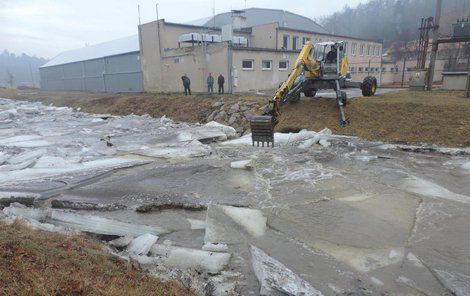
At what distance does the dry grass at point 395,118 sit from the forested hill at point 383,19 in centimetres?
5916

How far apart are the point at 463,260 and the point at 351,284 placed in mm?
1896

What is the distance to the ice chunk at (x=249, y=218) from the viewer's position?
20.9 feet

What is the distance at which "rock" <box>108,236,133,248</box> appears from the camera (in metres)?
5.89

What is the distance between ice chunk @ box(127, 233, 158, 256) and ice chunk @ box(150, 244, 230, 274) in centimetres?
12

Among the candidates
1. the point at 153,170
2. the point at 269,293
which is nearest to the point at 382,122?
the point at 153,170

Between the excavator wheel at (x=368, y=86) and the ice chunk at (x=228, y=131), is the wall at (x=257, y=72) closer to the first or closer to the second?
the ice chunk at (x=228, y=131)

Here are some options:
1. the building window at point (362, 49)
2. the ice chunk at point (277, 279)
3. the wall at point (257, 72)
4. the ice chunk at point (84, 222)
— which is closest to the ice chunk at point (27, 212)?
the ice chunk at point (84, 222)

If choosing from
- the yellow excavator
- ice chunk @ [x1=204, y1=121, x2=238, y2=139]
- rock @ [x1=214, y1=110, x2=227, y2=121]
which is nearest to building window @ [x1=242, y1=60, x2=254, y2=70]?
rock @ [x1=214, y1=110, x2=227, y2=121]

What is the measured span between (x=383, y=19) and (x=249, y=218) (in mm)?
81193

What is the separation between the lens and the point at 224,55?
1002 inches

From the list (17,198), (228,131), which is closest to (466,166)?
(228,131)

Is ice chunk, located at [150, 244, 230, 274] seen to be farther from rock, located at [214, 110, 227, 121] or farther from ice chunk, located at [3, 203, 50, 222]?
rock, located at [214, 110, 227, 121]

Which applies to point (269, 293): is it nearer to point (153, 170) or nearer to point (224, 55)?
point (153, 170)

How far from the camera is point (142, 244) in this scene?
5.75 m
